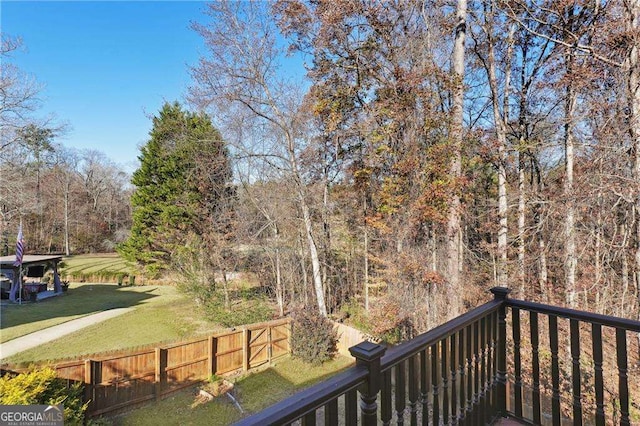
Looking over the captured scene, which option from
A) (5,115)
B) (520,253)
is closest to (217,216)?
(5,115)

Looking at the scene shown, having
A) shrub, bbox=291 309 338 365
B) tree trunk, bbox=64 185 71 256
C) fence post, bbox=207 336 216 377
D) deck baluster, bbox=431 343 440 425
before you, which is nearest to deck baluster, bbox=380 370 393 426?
deck baluster, bbox=431 343 440 425

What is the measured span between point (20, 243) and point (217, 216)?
6970 millimetres

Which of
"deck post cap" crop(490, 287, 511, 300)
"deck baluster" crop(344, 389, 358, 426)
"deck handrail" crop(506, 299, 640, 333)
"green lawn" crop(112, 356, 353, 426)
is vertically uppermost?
"deck post cap" crop(490, 287, 511, 300)

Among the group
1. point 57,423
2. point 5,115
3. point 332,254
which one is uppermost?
point 5,115

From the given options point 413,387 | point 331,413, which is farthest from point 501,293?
point 331,413

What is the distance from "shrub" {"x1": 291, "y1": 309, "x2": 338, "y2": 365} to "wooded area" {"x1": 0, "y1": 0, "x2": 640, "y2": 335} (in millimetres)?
573

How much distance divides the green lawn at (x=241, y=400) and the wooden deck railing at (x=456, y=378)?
17.7ft

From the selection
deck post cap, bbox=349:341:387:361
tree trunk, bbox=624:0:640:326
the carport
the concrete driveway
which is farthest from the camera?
the carport

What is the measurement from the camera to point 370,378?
1.26 metres

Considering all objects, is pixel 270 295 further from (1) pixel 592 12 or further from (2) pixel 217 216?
(1) pixel 592 12

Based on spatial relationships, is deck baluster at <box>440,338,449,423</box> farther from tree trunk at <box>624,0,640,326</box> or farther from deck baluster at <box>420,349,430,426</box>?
tree trunk at <box>624,0,640,326</box>

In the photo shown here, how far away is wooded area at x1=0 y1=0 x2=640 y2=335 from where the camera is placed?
541 cm

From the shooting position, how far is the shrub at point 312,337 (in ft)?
27.0

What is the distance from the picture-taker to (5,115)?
10.8 m
